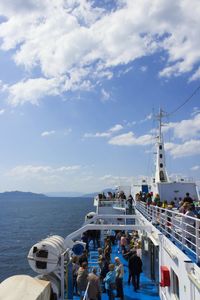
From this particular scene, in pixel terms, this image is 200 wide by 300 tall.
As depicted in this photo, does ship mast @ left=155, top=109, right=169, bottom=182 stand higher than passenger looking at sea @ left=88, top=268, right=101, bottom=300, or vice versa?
ship mast @ left=155, top=109, right=169, bottom=182

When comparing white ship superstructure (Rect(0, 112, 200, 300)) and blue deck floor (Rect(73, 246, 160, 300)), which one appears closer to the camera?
white ship superstructure (Rect(0, 112, 200, 300))

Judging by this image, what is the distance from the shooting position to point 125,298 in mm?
13500

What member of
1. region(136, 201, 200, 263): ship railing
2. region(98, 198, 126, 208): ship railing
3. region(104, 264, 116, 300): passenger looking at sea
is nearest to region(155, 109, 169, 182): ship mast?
region(98, 198, 126, 208): ship railing

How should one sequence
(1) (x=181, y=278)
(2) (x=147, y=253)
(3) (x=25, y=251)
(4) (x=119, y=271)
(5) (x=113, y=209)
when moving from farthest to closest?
(3) (x=25, y=251) → (5) (x=113, y=209) → (2) (x=147, y=253) → (4) (x=119, y=271) → (1) (x=181, y=278)

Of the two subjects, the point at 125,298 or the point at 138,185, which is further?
the point at 138,185

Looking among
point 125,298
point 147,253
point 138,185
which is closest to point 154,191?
point 138,185

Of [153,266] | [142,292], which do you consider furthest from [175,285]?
[153,266]

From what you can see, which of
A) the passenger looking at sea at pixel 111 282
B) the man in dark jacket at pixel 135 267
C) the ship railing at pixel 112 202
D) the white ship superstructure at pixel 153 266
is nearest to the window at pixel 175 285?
the white ship superstructure at pixel 153 266

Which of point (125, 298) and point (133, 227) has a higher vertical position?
point (133, 227)

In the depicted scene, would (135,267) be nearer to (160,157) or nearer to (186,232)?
(186,232)

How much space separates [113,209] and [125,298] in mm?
17803

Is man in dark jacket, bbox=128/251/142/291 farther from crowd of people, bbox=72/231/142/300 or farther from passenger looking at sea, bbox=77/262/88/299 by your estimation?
passenger looking at sea, bbox=77/262/88/299

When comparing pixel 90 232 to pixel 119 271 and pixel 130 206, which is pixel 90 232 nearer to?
pixel 130 206

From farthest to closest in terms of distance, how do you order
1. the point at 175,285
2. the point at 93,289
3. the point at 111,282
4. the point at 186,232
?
1. the point at 111,282
2. the point at 93,289
3. the point at 175,285
4. the point at 186,232
